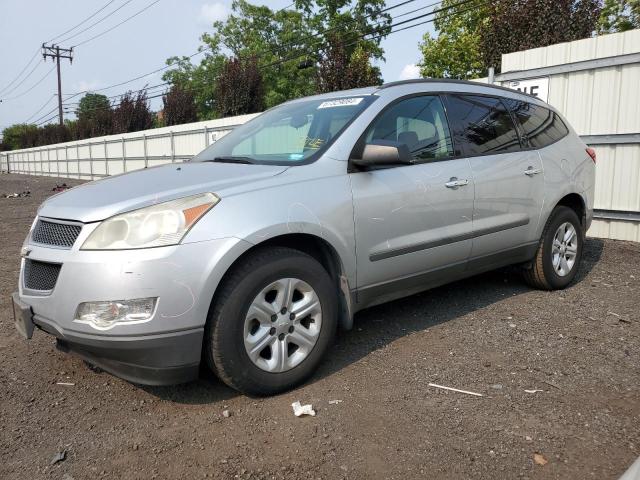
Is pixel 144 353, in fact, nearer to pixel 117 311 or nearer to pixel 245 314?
pixel 117 311

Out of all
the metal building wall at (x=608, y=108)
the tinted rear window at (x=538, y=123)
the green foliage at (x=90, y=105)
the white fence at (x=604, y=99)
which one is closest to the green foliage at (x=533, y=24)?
the white fence at (x=604, y=99)

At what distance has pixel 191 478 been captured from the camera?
2.41 metres

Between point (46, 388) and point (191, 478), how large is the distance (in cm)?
140

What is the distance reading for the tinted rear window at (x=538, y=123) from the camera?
15.7ft

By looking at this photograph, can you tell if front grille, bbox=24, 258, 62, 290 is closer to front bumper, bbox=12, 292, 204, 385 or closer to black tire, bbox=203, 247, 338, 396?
front bumper, bbox=12, 292, 204, 385

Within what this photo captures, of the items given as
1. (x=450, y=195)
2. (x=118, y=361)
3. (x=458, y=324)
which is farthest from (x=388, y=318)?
(x=118, y=361)

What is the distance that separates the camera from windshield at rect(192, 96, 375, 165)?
355cm

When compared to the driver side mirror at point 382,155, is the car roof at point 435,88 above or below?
above

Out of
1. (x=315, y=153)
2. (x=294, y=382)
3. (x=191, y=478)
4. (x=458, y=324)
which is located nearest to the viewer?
(x=191, y=478)

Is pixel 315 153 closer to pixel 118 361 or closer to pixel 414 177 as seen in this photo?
pixel 414 177

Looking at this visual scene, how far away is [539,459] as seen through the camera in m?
2.50

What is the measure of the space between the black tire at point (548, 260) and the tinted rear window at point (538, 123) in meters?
0.63

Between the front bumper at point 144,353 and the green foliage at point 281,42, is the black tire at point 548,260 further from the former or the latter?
the green foliage at point 281,42

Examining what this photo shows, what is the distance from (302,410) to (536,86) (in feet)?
23.1
